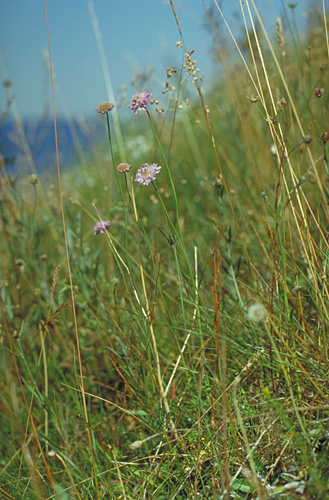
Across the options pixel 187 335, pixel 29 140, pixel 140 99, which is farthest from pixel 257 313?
pixel 29 140

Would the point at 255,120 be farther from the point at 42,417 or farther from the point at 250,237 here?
the point at 42,417

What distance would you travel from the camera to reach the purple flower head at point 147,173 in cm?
105

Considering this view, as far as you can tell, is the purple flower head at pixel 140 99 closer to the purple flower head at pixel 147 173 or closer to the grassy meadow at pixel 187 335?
the grassy meadow at pixel 187 335

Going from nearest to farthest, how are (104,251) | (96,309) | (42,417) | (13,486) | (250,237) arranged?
(13,486)
(42,417)
(96,309)
(250,237)
(104,251)

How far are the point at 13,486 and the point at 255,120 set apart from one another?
2332 millimetres

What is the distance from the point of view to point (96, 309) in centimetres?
164

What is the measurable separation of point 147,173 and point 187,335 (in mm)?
452

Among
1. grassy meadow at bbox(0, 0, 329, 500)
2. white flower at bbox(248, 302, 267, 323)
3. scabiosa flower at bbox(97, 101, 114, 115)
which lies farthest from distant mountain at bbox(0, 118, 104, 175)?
white flower at bbox(248, 302, 267, 323)

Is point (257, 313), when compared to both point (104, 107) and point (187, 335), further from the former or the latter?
point (104, 107)

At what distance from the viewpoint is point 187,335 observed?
113 centimetres

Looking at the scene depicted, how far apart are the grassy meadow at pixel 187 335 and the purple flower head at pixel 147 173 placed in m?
0.01

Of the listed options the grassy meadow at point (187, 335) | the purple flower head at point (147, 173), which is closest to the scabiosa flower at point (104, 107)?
the grassy meadow at point (187, 335)

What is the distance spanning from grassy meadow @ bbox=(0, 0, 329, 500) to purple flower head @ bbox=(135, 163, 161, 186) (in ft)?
0.03

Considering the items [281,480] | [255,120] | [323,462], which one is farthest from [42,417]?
Result: [255,120]
